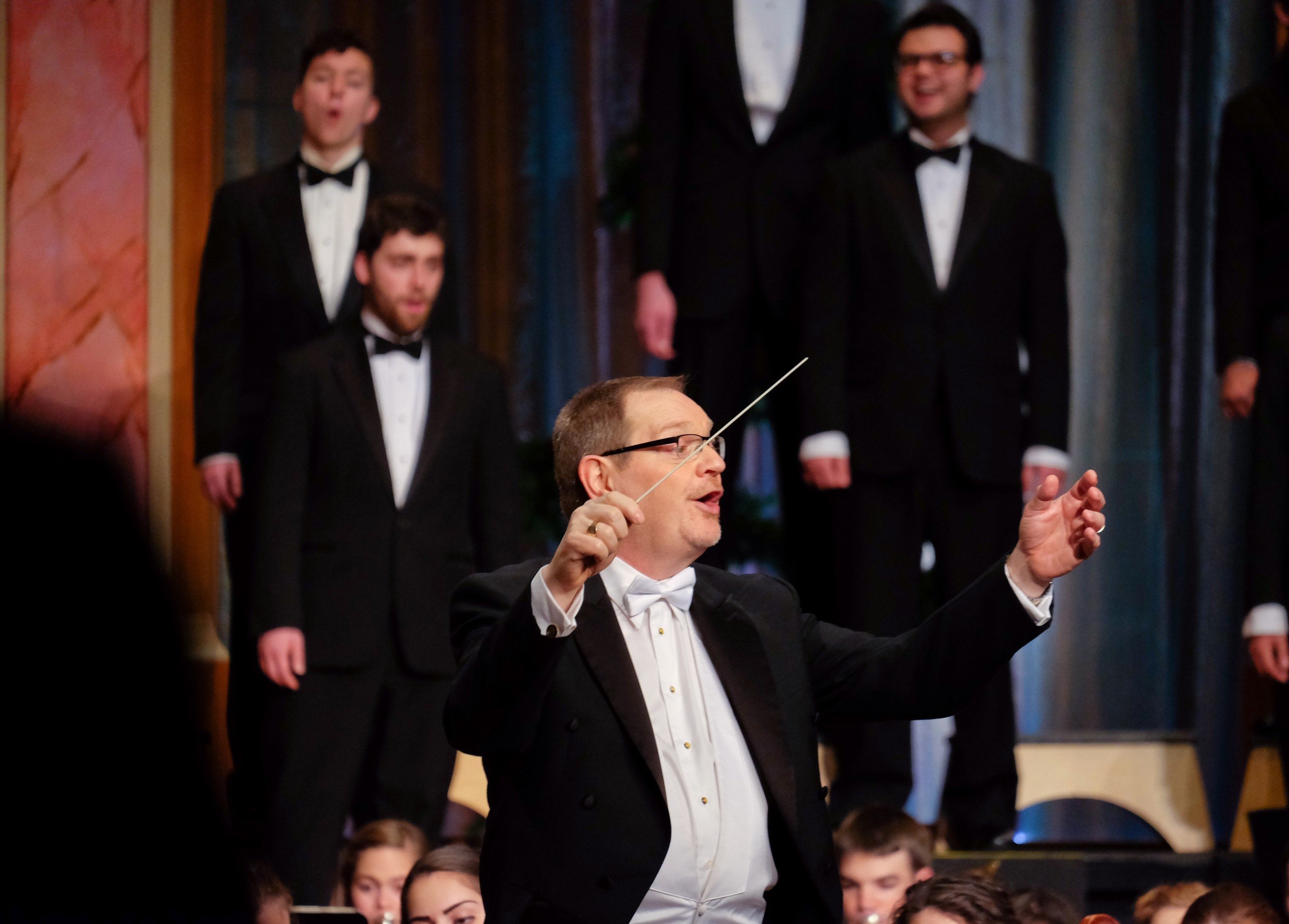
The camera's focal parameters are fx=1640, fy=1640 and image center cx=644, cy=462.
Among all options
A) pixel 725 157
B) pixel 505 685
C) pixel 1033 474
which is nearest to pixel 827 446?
pixel 1033 474

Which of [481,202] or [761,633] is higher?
Answer: [481,202]

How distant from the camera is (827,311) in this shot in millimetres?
3857

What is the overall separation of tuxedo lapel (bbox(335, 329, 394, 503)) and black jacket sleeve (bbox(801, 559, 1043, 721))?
1.77m

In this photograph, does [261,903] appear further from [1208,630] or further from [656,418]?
[1208,630]

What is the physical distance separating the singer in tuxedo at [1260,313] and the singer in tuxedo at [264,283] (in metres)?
1.98

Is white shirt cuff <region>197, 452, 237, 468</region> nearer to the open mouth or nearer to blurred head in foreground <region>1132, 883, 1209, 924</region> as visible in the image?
the open mouth

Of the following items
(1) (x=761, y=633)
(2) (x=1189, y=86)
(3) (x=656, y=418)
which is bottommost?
(1) (x=761, y=633)

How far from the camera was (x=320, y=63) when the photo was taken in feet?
13.8

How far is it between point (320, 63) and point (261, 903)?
2.30 metres

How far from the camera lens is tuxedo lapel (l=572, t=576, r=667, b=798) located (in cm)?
204

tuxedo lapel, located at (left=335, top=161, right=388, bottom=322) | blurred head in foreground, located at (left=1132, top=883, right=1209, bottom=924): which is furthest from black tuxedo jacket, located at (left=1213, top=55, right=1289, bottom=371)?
tuxedo lapel, located at (left=335, top=161, right=388, bottom=322)

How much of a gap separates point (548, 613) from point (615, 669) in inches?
10.4

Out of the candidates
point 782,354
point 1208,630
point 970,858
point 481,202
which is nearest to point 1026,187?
point 782,354

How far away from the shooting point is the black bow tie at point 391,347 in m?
3.90
